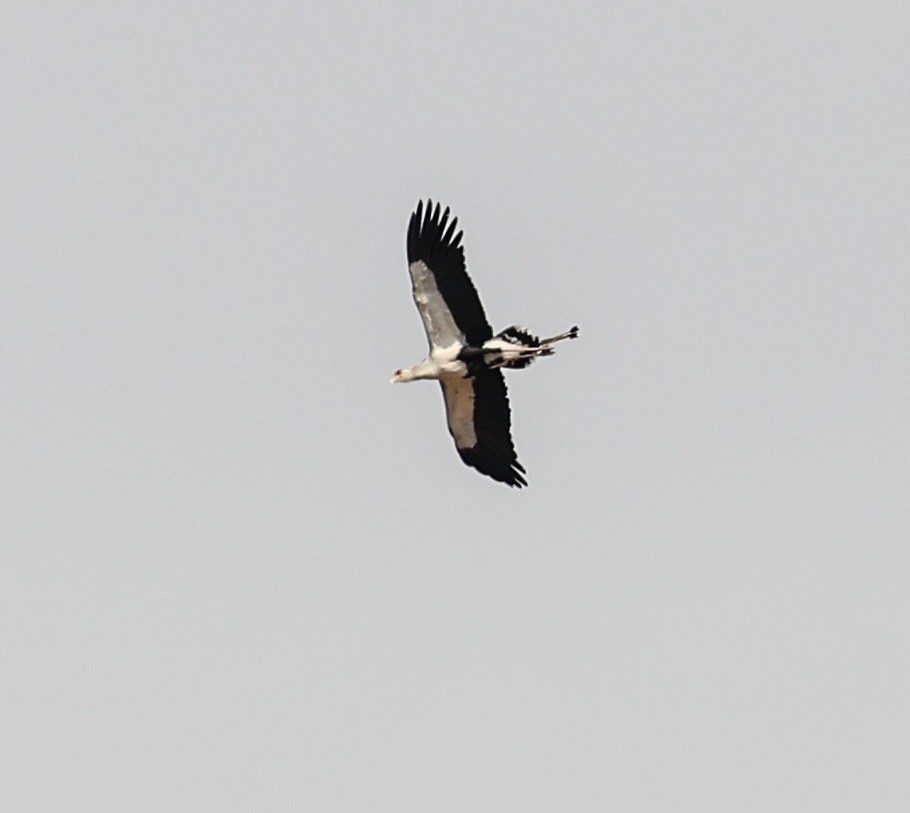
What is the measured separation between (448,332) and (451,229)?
1.89 metres

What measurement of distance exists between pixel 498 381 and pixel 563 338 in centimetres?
189

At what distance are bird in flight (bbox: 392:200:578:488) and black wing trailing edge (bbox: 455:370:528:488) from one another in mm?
18

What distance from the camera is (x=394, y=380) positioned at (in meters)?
66.8

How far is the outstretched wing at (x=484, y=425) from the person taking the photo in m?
66.7

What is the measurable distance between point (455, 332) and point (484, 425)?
235 cm

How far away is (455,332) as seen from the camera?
216 ft

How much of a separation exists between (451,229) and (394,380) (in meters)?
3.26

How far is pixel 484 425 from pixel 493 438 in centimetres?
30

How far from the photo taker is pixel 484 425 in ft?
221

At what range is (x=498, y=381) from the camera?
6650 centimetres

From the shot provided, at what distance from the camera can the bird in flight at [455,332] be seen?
6525 centimetres

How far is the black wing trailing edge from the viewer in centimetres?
6675

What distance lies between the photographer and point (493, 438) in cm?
6731

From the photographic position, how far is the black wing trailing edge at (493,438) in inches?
2628
